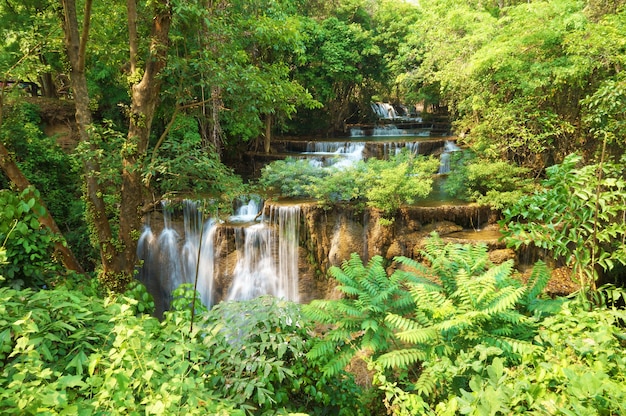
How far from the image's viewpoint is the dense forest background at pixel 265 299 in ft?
6.66

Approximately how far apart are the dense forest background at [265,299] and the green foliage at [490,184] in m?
0.06

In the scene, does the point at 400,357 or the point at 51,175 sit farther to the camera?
the point at 51,175

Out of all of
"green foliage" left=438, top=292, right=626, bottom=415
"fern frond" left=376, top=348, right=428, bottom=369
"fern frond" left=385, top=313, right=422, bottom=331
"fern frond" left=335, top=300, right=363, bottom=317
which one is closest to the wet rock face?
"fern frond" left=335, top=300, right=363, bottom=317

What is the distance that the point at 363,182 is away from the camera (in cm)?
902

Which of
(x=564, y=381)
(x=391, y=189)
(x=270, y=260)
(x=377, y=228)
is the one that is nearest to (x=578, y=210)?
(x=564, y=381)

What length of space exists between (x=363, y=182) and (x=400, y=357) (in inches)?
242

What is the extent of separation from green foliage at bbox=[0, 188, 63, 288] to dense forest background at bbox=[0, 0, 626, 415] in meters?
0.03

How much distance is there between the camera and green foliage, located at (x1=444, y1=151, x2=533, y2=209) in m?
8.41

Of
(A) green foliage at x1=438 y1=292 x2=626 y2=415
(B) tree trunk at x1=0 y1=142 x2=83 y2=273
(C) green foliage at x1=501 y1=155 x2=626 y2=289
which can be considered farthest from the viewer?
(B) tree trunk at x1=0 y1=142 x2=83 y2=273

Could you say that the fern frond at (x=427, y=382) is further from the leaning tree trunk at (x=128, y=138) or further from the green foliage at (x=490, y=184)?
the green foliage at (x=490, y=184)

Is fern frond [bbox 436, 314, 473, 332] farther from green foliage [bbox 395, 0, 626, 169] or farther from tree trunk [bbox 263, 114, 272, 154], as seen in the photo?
tree trunk [bbox 263, 114, 272, 154]

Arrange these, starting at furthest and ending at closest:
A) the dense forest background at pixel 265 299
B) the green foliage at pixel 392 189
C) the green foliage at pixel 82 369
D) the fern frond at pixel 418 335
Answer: the green foliage at pixel 392 189
the fern frond at pixel 418 335
the dense forest background at pixel 265 299
the green foliage at pixel 82 369

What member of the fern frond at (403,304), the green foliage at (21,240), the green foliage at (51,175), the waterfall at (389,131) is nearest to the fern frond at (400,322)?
the fern frond at (403,304)

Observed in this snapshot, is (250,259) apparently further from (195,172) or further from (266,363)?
(266,363)
